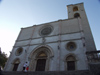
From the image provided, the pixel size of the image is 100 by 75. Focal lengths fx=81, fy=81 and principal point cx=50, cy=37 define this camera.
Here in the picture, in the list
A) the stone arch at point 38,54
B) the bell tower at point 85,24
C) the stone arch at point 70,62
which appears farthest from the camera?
the bell tower at point 85,24

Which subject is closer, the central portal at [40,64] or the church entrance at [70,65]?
the church entrance at [70,65]

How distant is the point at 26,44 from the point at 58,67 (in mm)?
8600

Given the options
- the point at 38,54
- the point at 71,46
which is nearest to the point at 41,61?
the point at 38,54

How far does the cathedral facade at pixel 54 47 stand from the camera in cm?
1205

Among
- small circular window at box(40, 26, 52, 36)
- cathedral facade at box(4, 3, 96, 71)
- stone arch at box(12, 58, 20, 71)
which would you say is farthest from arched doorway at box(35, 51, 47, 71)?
small circular window at box(40, 26, 52, 36)

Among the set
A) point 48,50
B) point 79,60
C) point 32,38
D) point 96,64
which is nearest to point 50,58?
point 48,50

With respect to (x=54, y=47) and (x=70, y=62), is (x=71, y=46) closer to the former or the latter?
(x=70, y=62)

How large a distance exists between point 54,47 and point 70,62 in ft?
11.7

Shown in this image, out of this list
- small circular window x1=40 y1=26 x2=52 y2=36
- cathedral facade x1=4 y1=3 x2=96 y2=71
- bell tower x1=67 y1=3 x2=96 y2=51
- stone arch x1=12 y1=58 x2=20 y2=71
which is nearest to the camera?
cathedral facade x1=4 y1=3 x2=96 y2=71

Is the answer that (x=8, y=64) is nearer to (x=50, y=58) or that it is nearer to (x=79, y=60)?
(x=50, y=58)

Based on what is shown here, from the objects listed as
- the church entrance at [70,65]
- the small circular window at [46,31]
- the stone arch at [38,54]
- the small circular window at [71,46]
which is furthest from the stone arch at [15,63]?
the small circular window at [71,46]

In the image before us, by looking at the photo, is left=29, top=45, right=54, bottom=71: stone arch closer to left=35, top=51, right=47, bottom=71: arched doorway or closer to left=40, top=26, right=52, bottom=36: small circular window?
left=35, top=51, right=47, bottom=71: arched doorway

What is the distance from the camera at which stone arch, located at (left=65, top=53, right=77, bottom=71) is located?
11742 millimetres

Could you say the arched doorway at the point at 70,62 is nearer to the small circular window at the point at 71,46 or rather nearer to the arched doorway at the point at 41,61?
the small circular window at the point at 71,46
